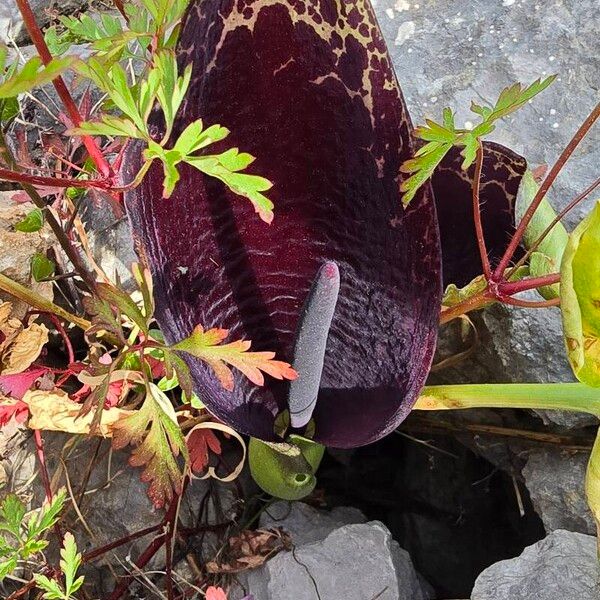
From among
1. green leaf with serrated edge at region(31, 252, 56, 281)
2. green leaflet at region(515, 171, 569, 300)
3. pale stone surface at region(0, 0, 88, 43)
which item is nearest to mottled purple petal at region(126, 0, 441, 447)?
green leaflet at region(515, 171, 569, 300)

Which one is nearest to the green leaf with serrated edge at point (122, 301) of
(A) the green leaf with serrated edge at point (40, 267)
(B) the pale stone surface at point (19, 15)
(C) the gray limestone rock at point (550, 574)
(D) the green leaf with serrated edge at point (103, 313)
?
(D) the green leaf with serrated edge at point (103, 313)

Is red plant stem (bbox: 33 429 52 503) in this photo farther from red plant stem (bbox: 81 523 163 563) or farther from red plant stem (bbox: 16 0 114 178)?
red plant stem (bbox: 16 0 114 178)

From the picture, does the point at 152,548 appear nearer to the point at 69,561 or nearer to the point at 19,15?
the point at 69,561

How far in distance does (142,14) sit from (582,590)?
1.88ft

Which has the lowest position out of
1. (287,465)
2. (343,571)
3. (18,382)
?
(343,571)

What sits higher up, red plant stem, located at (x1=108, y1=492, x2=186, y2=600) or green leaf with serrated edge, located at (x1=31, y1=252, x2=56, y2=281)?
green leaf with serrated edge, located at (x1=31, y1=252, x2=56, y2=281)

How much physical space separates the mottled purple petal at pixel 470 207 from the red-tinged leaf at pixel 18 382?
16.1 inches

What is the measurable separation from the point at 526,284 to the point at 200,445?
343mm

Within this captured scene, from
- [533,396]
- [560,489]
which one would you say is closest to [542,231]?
[533,396]

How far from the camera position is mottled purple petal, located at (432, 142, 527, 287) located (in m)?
0.74

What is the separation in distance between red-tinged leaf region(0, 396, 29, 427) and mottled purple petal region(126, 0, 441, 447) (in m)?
0.21

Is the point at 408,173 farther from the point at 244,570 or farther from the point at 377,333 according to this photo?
the point at 244,570

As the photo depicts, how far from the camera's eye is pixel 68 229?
847 millimetres

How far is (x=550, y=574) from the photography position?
2.18ft
